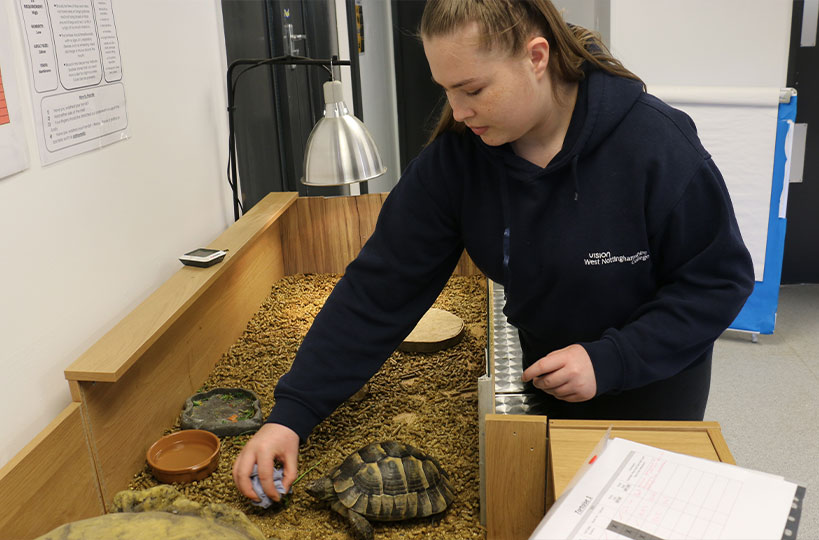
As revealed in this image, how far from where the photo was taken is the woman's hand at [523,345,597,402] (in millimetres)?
1082

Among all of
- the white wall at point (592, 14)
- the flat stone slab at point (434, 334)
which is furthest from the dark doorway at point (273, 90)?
the white wall at point (592, 14)

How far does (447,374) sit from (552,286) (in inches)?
27.7

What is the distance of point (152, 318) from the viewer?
5.23 ft

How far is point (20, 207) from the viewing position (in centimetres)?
134

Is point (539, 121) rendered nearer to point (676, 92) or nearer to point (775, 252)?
point (676, 92)

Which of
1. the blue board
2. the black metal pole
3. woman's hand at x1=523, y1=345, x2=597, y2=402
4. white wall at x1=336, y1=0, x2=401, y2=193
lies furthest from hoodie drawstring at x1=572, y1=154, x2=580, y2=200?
white wall at x1=336, y1=0, x2=401, y2=193

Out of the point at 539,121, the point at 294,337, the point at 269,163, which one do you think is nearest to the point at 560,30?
the point at 539,121

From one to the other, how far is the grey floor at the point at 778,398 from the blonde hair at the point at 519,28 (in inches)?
64.8

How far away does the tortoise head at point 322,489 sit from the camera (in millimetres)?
1315

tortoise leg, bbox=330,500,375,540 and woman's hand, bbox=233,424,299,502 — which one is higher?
woman's hand, bbox=233,424,299,502

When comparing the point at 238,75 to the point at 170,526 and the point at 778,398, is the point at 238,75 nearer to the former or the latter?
the point at 170,526

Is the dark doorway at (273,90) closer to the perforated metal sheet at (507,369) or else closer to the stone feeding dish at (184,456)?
the perforated metal sheet at (507,369)

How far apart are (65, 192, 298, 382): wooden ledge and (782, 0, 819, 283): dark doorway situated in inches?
114

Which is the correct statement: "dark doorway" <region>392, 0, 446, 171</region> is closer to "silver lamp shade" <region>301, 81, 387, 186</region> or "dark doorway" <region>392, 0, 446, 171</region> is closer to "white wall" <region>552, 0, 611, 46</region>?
"white wall" <region>552, 0, 611, 46</region>
